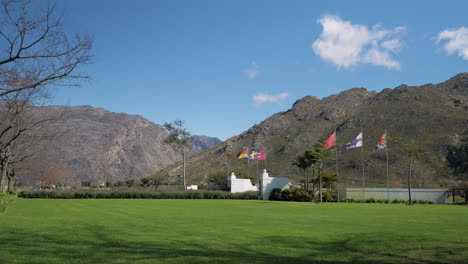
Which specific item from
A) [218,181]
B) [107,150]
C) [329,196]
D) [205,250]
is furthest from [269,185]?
[107,150]

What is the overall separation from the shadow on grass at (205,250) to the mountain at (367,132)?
65920mm

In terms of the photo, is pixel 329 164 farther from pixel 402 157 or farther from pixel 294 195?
pixel 294 195

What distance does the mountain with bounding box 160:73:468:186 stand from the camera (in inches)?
3273

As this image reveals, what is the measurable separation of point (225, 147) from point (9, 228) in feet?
361

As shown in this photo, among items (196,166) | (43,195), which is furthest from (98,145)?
(43,195)

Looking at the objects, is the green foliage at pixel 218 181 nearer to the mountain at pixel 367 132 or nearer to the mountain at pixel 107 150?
the mountain at pixel 367 132

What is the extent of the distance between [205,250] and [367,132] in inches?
3775

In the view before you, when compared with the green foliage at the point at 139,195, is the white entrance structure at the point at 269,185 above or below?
above

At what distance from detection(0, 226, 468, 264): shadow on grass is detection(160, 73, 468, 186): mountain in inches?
2595

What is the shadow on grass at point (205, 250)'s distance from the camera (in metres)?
8.12

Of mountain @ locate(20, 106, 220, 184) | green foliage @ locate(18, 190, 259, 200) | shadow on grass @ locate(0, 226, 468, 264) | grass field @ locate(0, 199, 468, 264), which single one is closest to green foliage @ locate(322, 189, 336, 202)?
green foliage @ locate(18, 190, 259, 200)

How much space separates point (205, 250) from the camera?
30.2ft

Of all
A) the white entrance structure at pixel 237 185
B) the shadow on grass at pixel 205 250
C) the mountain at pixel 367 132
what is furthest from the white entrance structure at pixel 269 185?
the shadow on grass at pixel 205 250

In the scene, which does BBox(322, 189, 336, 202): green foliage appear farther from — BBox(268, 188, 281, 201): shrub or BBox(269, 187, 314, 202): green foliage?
BBox(268, 188, 281, 201): shrub
